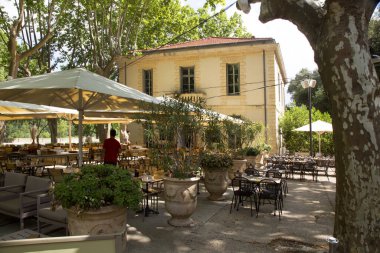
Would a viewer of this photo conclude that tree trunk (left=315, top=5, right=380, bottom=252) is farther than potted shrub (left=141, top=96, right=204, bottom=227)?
No

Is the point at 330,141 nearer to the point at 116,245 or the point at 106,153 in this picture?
the point at 106,153

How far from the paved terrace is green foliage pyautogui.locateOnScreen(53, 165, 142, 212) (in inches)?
40.7

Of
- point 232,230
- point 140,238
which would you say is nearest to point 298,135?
point 232,230

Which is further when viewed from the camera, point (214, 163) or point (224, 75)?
Answer: point (224, 75)

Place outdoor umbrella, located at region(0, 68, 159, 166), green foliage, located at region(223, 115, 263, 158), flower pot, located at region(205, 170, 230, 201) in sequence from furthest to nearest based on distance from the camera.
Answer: green foliage, located at region(223, 115, 263, 158) < flower pot, located at region(205, 170, 230, 201) < outdoor umbrella, located at region(0, 68, 159, 166)

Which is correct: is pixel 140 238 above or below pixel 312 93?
below

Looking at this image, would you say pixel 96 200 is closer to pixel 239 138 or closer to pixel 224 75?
pixel 239 138

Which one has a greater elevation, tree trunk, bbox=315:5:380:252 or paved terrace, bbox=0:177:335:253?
tree trunk, bbox=315:5:380:252

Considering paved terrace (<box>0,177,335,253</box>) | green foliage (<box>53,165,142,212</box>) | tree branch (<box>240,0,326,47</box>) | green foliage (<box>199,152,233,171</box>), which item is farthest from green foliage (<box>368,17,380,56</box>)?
green foliage (<box>53,165,142,212</box>)

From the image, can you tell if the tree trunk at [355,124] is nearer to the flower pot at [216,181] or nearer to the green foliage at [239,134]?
the flower pot at [216,181]

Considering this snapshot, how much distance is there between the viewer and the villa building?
1966 cm

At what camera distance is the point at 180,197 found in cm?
592

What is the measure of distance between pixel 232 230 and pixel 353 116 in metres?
3.29

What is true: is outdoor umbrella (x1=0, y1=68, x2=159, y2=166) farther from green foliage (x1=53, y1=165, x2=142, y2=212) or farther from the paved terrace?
the paved terrace
